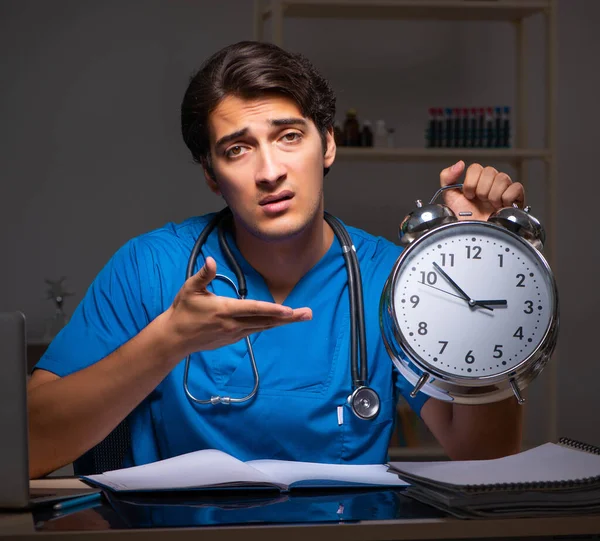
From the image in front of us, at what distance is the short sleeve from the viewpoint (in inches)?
54.9

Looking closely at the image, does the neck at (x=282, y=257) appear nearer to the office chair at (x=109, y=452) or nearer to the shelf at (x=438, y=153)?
the office chair at (x=109, y=452)

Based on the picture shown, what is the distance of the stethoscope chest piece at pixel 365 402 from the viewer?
1.30m

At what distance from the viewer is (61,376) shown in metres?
1.37

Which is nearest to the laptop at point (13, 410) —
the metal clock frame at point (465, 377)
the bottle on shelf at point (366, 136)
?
the metal clock frame at point (465, 377)

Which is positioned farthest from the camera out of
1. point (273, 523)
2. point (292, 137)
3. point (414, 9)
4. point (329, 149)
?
point (414, 9)

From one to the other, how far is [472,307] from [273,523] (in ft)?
1.39

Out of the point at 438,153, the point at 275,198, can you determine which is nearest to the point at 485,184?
the point at 275,198

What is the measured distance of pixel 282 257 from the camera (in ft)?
5.16

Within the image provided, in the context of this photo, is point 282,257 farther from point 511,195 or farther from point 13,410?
point 13,410

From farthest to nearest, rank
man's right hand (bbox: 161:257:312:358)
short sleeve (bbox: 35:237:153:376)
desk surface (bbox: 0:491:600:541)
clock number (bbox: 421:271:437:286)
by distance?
short sleeve (bbox: 35:237:153:376)
clock number (bbox: 421:271:437:286)
man's right hand (bbox: 161:257:312:358)
desk surface (bbox: 0:491:600:541)

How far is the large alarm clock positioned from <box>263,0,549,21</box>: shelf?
6.70 ft

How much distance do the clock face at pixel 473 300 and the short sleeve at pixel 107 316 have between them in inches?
22.8

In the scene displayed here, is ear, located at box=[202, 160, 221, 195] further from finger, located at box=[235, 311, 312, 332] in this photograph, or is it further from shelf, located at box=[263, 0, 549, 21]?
shelf, located at box=[263, 0, 549, 21]

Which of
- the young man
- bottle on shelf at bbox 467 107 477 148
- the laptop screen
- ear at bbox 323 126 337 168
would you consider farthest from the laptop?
bottle on shelf at bbox 467 107 477 148
